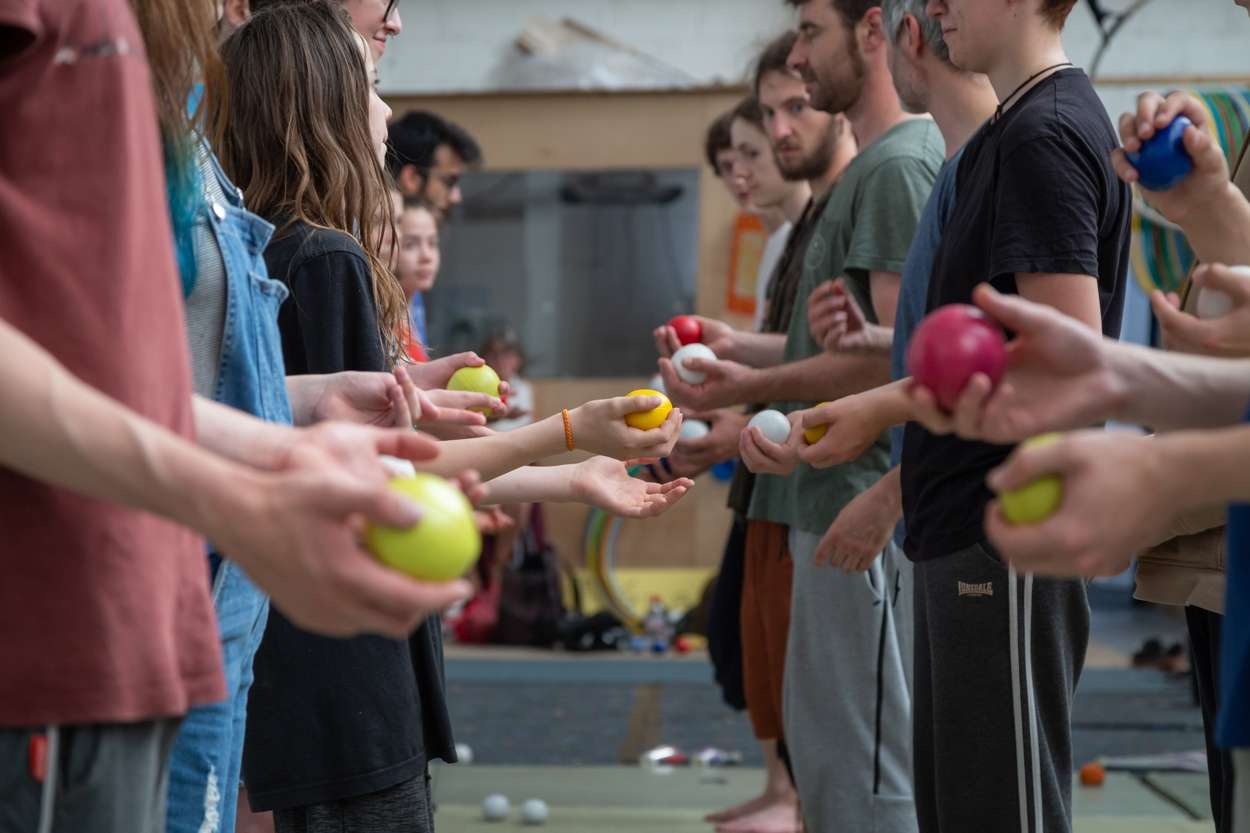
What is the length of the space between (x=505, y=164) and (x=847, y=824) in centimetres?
622

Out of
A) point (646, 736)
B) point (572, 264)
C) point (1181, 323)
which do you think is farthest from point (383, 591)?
point (572, 264)

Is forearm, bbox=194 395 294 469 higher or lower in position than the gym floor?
higher

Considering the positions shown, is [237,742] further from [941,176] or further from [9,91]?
[941,176]

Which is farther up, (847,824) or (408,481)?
(408,481)

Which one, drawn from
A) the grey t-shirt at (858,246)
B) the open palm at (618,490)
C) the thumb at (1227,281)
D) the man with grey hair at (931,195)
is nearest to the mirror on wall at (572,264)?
the grey t-shirt at (858,246)

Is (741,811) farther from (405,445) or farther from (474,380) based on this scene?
(405,445)

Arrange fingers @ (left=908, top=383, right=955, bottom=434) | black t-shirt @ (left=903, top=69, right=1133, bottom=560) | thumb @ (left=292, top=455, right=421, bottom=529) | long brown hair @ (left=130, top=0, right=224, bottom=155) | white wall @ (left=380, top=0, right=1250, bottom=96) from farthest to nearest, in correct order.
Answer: white wall @ (left=380, top=0, right=1250, bottom=96)
black t-shirt @ (left=903, top=69, right=1133, bottom=560)
long brown hair @ (left=130, top=0, right=224, bottom=155)
fingers @ (left=908, top=383, right=955, bottom=434)
thumb @ (left=292, top=455, right=421, bottom=529)

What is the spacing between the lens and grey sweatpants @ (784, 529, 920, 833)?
3297 millimetres

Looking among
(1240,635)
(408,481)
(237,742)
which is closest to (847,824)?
(237,742)

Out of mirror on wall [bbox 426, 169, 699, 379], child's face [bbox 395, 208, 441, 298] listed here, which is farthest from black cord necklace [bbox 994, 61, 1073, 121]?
mirror on wall [bbox 426, 169, 699, 379]

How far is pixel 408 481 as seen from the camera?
1240 millimetres

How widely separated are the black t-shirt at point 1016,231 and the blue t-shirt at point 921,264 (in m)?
0.12

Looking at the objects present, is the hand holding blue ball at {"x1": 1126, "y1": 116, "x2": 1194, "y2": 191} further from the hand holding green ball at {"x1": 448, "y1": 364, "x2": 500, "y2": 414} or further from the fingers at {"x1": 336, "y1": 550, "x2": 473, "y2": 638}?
the fingers at {"x1": 336, "y1": 550, "x2": 473, "y2": 638}

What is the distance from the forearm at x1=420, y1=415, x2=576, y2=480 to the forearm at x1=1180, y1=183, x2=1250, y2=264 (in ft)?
3.36
